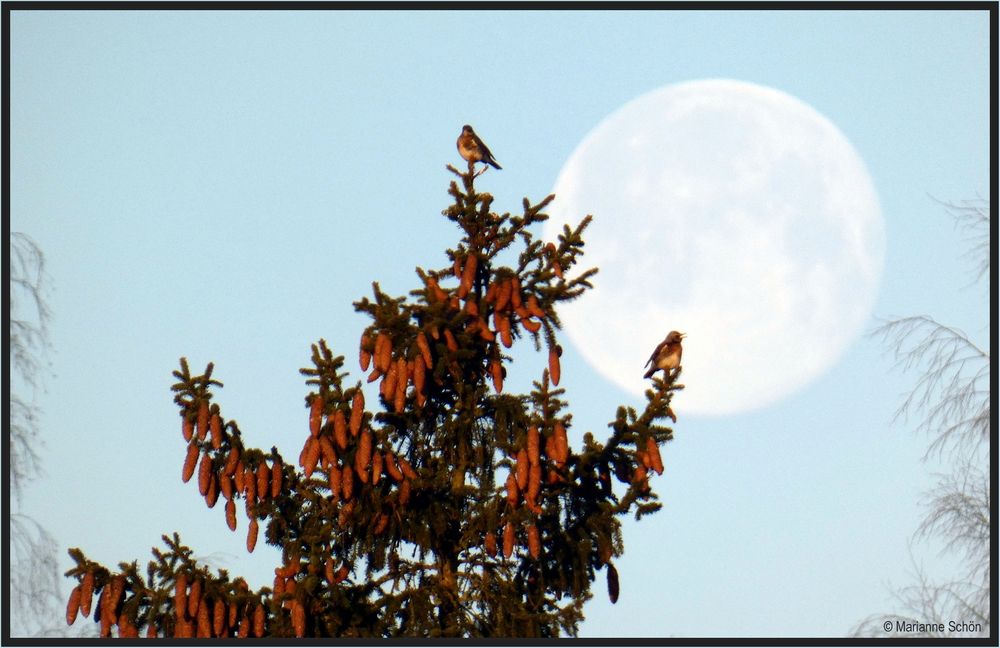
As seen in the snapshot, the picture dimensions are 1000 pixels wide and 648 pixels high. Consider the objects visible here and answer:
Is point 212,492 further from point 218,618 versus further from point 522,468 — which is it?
point 522,468

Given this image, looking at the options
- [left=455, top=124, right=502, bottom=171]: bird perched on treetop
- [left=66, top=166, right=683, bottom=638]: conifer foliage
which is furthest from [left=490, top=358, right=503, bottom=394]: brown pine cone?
[left=455, top=124, right=502, bottom=171]: bird perched on treetop

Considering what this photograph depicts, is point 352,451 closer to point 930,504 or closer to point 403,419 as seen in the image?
point 403,419

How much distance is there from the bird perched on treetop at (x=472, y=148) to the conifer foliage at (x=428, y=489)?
271 cm

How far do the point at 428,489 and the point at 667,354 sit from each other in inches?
101

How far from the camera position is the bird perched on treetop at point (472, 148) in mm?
14383

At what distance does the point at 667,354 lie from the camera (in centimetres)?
1217

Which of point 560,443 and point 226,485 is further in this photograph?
point 226,485

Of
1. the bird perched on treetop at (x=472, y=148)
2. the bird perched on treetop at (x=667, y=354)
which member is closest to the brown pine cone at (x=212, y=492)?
the bird perched on treetop at (x=667, y=354)

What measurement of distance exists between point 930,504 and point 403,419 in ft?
16.8

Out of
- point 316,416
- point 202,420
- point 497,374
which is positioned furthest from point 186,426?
point 497,374

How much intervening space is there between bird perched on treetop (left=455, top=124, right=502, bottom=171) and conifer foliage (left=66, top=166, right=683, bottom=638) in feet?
8.89

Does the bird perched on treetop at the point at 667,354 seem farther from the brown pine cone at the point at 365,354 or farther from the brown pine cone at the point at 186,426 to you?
the brown pine cone at the point at 186,426

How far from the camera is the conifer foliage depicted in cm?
1045

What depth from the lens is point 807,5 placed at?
14.3 m
